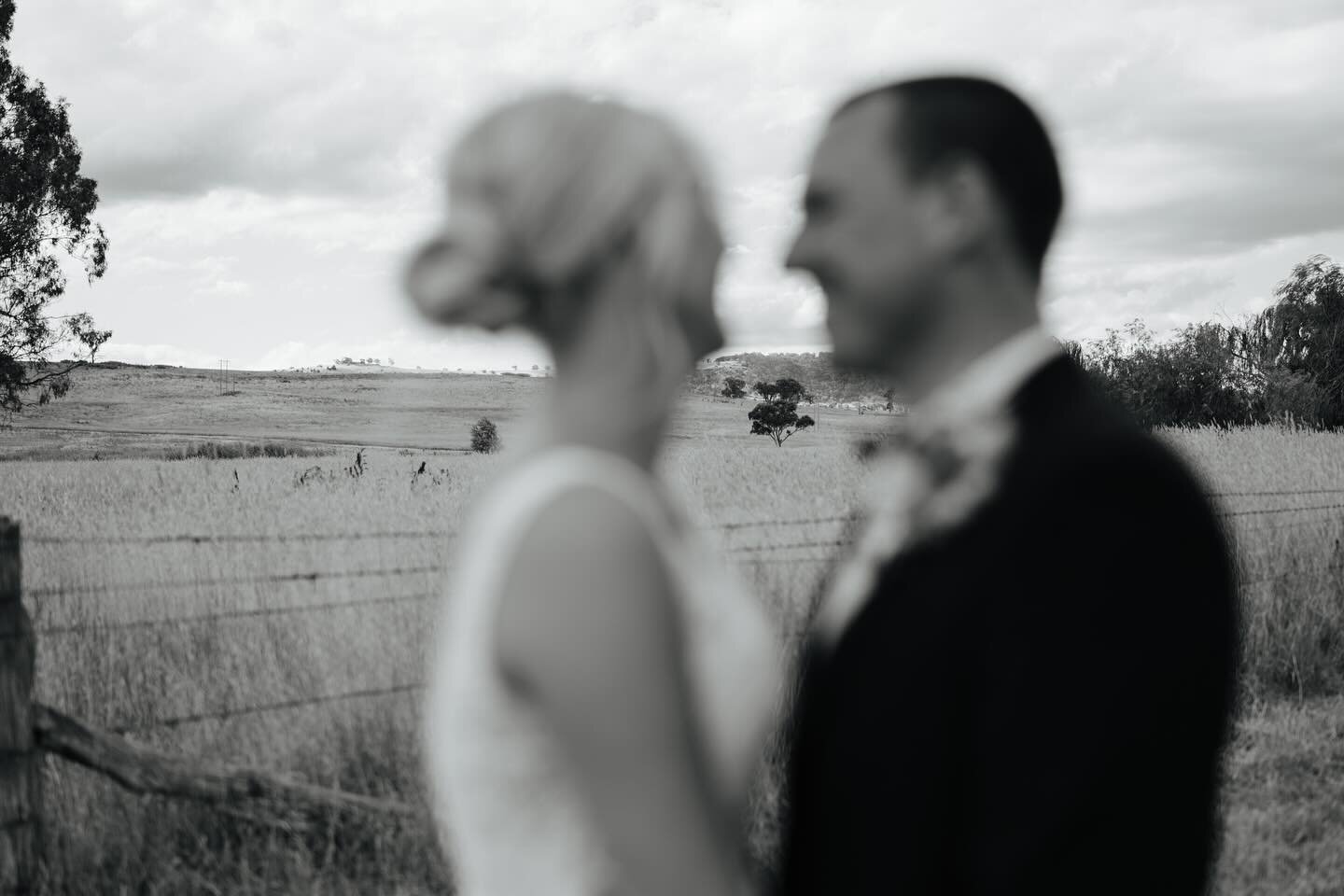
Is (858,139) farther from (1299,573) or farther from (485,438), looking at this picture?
(485,438)

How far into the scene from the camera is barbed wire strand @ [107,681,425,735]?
423 cm

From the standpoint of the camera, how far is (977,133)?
1.23 metres

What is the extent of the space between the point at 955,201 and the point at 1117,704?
21.0 inches

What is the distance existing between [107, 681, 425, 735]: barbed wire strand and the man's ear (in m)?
3.64

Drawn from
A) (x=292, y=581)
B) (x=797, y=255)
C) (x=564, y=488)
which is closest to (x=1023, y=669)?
(x=564, y=488)

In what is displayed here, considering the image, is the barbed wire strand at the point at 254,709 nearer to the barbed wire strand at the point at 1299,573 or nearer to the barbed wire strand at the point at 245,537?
the barbed wire strand at the point at 245,537

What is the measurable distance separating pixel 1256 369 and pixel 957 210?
47.2 m

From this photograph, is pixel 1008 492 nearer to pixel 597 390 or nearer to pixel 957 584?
pixel 957 584

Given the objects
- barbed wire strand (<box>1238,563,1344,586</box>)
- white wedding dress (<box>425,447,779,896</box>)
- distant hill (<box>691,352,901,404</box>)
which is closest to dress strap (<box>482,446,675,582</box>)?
white wedding dress (<box>425,447,779,896</box>)

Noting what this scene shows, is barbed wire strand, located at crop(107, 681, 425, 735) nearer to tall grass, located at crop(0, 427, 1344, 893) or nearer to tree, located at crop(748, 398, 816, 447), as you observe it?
tall grass, located at crop(0, 427, 1344, 893)

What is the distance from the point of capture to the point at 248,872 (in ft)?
12.3

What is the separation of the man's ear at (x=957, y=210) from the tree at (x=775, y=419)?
5104cm

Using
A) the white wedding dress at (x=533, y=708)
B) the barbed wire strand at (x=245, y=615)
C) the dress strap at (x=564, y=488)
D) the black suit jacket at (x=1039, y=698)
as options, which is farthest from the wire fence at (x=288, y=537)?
the dress strap at (x=564, y=488)

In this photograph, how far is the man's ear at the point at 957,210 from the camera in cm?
124
